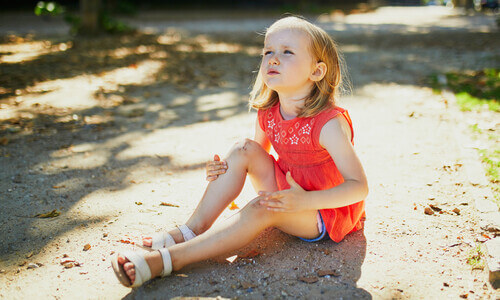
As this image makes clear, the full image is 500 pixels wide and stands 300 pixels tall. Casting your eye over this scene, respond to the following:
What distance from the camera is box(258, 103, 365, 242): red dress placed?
249cm

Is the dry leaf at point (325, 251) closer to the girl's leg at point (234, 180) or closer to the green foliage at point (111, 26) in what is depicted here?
the girl's leg at point (234, 180)

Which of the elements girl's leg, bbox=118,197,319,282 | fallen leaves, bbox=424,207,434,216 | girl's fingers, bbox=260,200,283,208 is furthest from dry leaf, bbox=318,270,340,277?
fallen leaves, bbox=424,207,434,216

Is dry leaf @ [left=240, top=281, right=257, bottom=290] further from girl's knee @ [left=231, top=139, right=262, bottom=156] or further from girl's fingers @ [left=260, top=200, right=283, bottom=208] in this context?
girl's knee @ [left=231, top=139, right=262, bottom=156]

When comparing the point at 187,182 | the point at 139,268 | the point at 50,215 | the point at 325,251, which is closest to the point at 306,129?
the point at 325,251

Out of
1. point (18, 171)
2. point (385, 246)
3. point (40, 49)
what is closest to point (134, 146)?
point (18, 171)

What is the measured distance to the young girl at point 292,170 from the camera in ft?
7.54

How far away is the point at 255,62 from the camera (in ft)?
28.5

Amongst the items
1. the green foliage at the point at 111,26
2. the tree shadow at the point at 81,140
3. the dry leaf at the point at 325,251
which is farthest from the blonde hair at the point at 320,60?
the green foliage at the point at 111,26

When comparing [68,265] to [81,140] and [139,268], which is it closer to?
[139,268]

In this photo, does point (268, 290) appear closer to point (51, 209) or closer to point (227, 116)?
point (51, 209)

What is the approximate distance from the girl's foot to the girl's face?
884 mm

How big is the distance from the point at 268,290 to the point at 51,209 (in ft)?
5.43

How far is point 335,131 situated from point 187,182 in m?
1.52

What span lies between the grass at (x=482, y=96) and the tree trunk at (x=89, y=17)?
7429 mm
